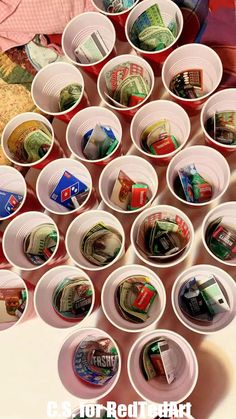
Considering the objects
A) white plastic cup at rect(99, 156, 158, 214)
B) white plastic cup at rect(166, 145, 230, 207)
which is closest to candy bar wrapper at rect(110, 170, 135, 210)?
white plastic cup at rect(99, 156, 158, 214)

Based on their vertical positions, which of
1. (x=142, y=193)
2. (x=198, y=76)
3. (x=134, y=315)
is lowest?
(x=134, y=315)

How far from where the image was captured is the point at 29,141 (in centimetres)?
110

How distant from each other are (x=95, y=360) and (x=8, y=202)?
1.46 ft

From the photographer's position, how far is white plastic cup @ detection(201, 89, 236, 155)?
93cm

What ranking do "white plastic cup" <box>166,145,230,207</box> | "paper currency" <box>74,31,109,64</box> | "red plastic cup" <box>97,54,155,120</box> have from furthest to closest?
"paper currency" <box>74,31,109,64</box>
"red plastic cup" <box>97,54,155,120</box>
"white plastic cup" <box>166,145,230,207</box>

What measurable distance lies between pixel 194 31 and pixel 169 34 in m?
0.07

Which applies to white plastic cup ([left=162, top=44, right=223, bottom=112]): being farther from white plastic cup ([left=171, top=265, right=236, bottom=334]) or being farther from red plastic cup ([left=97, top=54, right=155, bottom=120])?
white plastic cup ([left=171, top=265, right=236, bottom=334])

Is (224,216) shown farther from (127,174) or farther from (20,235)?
(20,235)

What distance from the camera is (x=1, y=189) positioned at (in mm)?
1069

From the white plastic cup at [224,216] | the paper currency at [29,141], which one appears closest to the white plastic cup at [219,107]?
the white plastic cup at [224,216]

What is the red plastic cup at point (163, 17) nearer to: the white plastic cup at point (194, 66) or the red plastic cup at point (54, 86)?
the white plastic cup at point (194, 66)

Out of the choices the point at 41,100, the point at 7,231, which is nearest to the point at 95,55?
the point at 41,100

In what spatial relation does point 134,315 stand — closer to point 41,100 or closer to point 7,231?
point 7,231

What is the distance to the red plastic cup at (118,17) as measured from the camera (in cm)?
107
